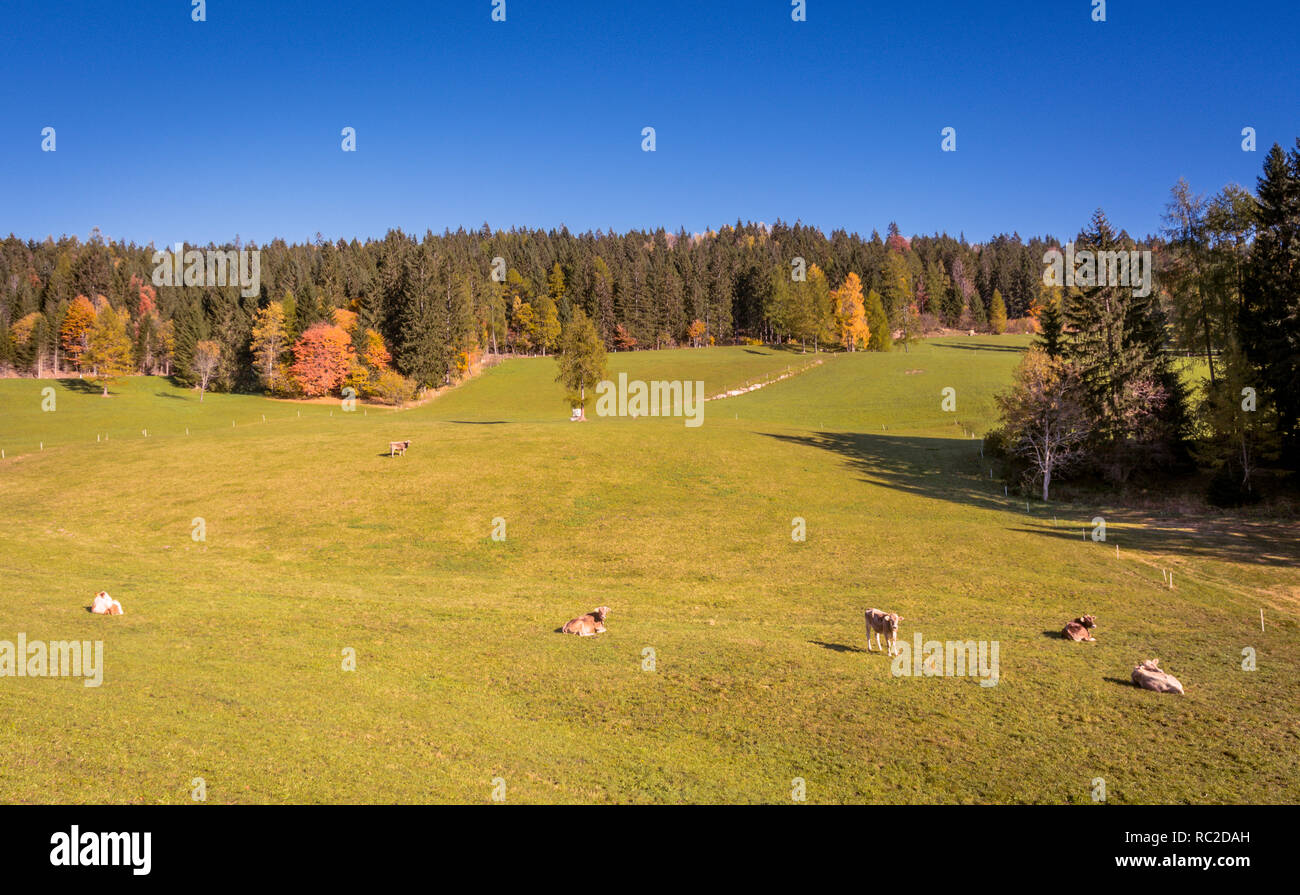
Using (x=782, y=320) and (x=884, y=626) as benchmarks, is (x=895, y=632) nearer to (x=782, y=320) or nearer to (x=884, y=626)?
(x=884, y=626)

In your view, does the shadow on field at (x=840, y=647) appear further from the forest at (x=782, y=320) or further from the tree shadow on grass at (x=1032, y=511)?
the forest at (x=782, y=320)

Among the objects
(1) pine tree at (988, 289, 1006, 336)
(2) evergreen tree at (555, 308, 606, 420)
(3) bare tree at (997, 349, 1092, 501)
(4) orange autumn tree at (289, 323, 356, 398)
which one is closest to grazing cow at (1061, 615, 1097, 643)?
(3) bare tree at (997, 349, 1092, 501)

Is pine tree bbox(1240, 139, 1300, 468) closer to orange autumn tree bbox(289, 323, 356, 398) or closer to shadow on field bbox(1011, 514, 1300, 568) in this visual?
shadow on field bbox(1011, 514, 1300, 568)

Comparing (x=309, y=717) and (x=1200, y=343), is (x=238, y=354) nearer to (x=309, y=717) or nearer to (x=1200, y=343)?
(x=309, y=717)

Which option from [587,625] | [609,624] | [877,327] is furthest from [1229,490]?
[877,327]

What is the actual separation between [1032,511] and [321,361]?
97.1 meters

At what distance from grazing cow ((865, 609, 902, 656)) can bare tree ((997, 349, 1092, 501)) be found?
117 feet

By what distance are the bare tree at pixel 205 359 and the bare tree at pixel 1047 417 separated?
361 ft

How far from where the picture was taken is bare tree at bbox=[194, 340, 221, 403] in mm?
106250
